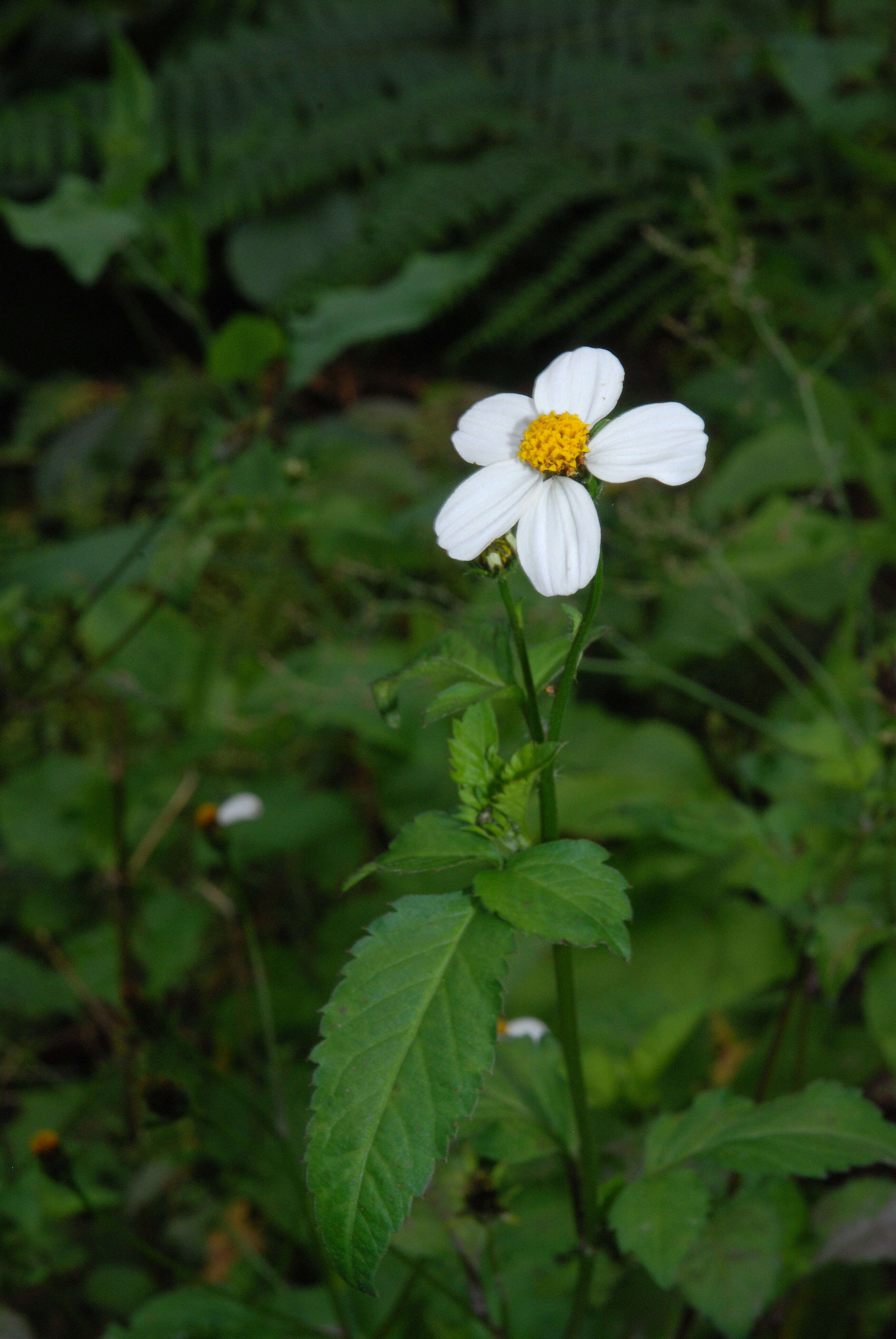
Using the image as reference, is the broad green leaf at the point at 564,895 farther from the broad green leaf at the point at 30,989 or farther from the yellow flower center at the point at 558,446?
the broad green leaf at the point at 30,989

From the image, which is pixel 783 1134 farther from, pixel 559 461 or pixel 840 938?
pixel 559 461

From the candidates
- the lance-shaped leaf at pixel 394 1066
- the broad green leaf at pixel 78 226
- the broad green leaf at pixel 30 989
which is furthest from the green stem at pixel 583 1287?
the broad green leaf at pixel 78 226

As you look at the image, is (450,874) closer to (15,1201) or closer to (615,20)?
(15,1201)

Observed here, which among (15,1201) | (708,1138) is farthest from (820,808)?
(15,1201)

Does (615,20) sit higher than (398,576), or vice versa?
(615,20)

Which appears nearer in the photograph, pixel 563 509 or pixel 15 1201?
pixel 563 509

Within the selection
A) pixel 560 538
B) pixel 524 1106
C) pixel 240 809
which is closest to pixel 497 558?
pixel 560 538

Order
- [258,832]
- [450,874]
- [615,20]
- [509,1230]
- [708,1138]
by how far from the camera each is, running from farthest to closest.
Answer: [615,20] → [258,832] → [450,874] → [509,1230] → [708,1138]
